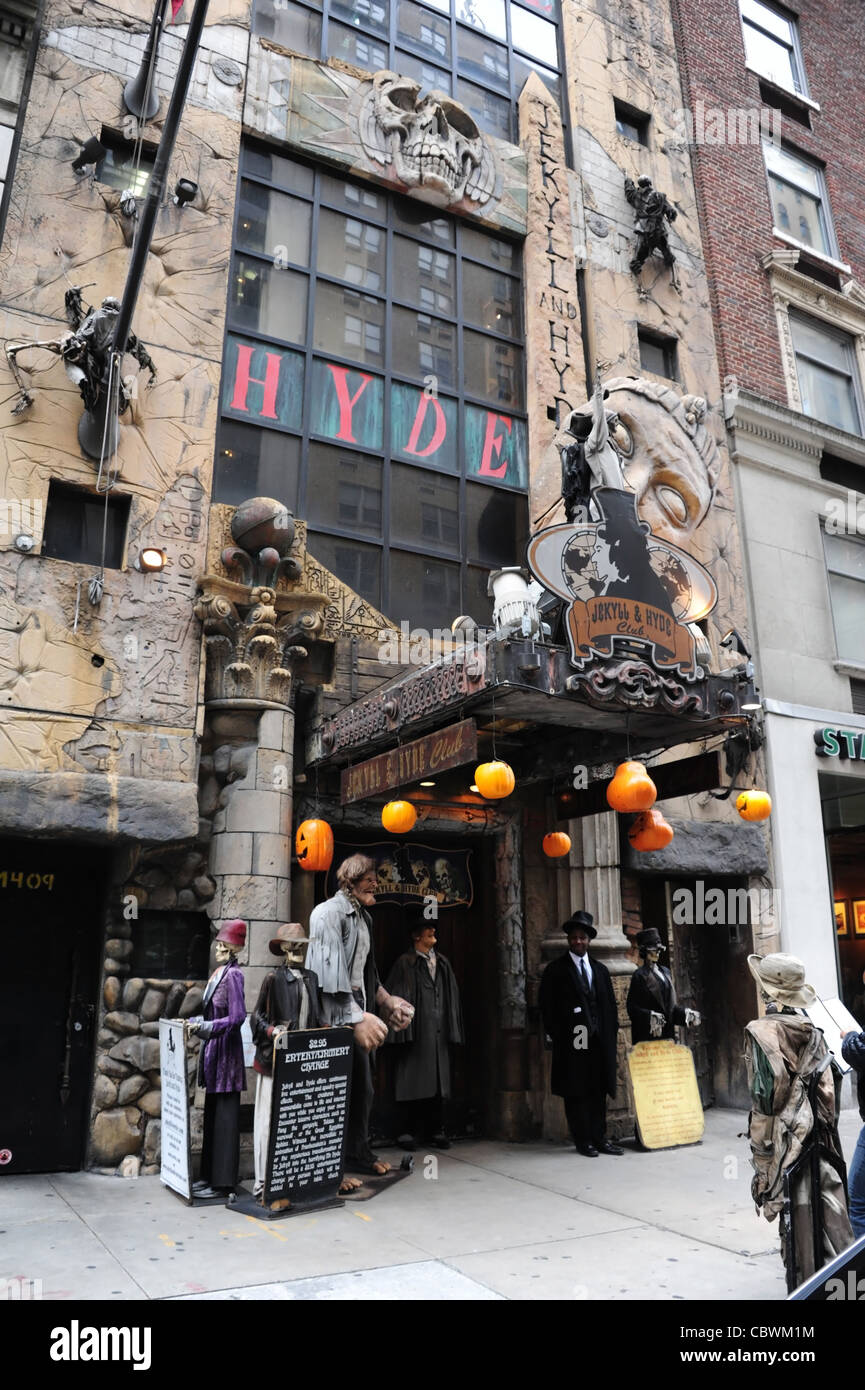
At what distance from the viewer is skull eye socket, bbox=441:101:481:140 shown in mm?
12320

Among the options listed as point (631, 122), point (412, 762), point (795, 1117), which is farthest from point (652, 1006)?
point (631, 122)

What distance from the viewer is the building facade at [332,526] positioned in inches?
325

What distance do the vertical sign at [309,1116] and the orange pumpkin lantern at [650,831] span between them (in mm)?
3166

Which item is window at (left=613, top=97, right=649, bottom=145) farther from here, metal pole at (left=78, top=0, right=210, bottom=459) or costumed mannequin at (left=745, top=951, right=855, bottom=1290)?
costumed mannequin at (left=745, top=951, right=855, bottom=1290)

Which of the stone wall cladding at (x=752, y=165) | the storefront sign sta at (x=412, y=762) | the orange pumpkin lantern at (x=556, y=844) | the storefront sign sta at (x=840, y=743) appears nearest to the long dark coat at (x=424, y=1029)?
the orange pumpkin lantern at (x=556, y=844)

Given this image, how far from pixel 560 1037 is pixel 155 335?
7.93 metres

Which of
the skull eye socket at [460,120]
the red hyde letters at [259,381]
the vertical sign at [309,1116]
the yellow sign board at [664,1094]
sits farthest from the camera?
the skull eye socket at [460,120]

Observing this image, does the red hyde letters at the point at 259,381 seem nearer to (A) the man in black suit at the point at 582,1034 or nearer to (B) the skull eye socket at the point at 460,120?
(B) the skull eye socket at the point at 460,120

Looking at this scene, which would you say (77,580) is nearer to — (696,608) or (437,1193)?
(696,608)

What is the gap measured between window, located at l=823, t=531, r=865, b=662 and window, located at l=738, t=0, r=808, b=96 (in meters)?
8.97

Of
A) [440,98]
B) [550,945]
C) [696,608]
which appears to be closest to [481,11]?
[440,98]

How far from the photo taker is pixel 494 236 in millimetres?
12750

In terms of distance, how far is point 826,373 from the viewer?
16078 mm

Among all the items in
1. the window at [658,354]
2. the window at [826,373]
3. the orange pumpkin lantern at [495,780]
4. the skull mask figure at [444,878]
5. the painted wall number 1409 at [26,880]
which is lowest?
the painted wall number 1409 at [26,880]
